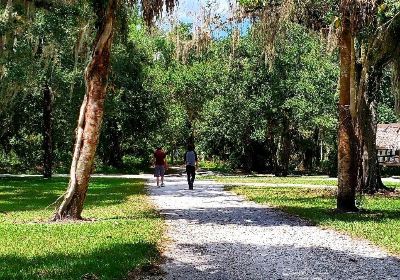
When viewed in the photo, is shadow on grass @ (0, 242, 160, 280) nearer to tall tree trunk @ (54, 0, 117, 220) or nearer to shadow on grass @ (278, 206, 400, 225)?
tall tree trunk @ (54, 0, 117, 220)

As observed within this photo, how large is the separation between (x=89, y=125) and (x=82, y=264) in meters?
5.60

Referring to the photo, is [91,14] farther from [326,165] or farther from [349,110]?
[326,165]

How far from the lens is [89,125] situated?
1272 cm

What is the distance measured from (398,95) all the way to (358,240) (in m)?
A: 5.16

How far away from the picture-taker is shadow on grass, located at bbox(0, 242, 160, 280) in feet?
22.6

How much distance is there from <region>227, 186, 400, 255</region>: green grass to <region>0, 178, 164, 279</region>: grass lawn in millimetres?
3674

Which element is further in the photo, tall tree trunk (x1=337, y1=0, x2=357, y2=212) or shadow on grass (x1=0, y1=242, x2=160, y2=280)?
tall tree trunk (x1=337, y1=0, x2=357, y2=212)

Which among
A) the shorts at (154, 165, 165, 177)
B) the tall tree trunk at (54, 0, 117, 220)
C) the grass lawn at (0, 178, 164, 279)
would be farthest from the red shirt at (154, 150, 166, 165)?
the tall tree trunk at (54, 0, 117, 220)

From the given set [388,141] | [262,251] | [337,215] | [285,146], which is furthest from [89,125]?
[388,141]

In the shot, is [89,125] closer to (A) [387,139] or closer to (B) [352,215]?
(B) [352,215]

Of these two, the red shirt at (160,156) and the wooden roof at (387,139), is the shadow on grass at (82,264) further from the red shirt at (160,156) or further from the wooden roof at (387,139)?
the wooden roof at (387,139)

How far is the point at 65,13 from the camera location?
770 inches

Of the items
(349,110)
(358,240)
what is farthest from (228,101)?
(358,240)

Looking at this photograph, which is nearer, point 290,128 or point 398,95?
point 398,95
